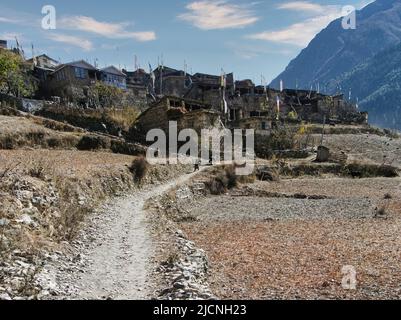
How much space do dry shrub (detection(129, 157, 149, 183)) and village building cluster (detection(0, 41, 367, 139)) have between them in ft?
84.6

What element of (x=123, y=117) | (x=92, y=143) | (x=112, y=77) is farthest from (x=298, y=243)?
(x=112, y=77)

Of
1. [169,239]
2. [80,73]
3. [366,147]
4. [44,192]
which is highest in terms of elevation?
[80,73]

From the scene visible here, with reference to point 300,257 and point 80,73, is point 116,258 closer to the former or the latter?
point 300,257

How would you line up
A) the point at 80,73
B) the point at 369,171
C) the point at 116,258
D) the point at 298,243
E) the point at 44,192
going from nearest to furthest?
1. the point at 116,258
2. the point at 44,192
3. the point at 298,243
4. the point at 369,171
5. the point at 80,73

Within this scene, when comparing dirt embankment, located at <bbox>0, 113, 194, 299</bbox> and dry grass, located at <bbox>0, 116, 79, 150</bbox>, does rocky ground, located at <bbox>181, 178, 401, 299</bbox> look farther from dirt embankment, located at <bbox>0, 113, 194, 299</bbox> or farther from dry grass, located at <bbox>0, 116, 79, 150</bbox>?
dry grass, located at <bbox>0, 116, 79, 150</bbox>

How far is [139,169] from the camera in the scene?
34.7m

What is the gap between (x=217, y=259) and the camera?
18.8 metres

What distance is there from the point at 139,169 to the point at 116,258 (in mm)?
18293

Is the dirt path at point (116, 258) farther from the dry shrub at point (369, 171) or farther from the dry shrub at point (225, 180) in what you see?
the dry shrub at point (369, 171)

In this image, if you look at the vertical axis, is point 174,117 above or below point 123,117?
below

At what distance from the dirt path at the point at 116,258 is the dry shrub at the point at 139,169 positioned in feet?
25.7

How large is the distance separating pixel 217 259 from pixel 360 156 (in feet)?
194

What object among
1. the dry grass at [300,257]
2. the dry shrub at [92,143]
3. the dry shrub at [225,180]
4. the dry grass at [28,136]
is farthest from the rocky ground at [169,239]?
the dry shrub at [92,143]
